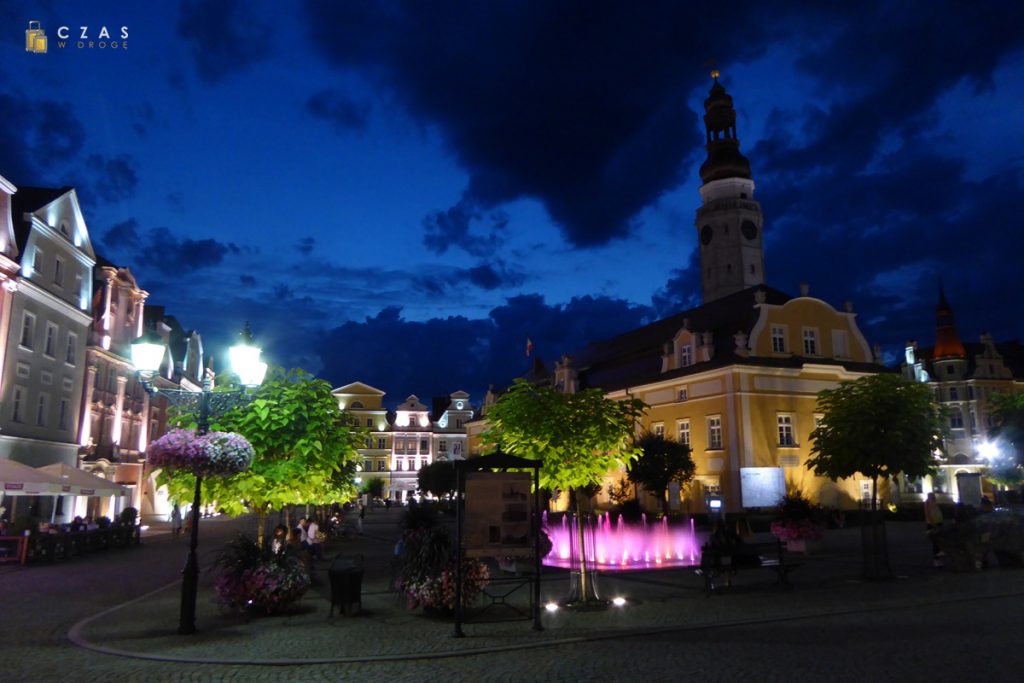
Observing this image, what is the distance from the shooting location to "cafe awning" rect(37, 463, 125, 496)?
91.2 feet

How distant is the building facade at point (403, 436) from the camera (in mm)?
92938

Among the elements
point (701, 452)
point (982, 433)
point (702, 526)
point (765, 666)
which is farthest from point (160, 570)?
point (982, 433)

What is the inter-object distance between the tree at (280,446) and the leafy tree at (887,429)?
13.6 m

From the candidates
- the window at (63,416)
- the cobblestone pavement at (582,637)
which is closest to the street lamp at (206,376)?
the cobblestone pavement at (582,637)

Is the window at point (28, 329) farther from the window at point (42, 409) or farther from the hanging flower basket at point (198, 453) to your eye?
the hanging flower basket at point (198, 453)

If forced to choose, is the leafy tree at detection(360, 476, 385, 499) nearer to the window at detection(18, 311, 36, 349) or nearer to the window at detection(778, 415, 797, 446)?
the window at detection(18, 311, 36, 349)

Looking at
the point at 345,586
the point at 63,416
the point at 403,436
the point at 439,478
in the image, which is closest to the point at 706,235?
the point at 439,478

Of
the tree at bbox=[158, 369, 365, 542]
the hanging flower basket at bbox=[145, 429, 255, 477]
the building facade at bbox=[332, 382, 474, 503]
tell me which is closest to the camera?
the hanging flower basket at bbox=[145, 429, 255, 477]

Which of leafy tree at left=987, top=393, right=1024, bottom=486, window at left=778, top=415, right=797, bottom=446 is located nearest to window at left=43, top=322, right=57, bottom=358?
window at left=778, top=415, right=797, bottom=446

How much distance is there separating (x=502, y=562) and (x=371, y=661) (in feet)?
35.6

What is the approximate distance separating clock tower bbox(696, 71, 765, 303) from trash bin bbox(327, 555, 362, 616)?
2519 inches

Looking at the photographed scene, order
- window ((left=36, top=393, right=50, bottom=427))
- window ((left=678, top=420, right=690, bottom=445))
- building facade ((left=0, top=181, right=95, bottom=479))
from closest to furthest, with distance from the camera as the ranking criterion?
building facade ((left=0, top=181, right=95, bottom=479))
window ((left=36, top=393, right=50, bottom=427))
window ((left=678, top=420, right=690, bottom=445))

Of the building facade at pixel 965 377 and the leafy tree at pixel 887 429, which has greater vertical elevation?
the building facade at pixel 965 377

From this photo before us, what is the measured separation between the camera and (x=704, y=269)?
7750 cm
